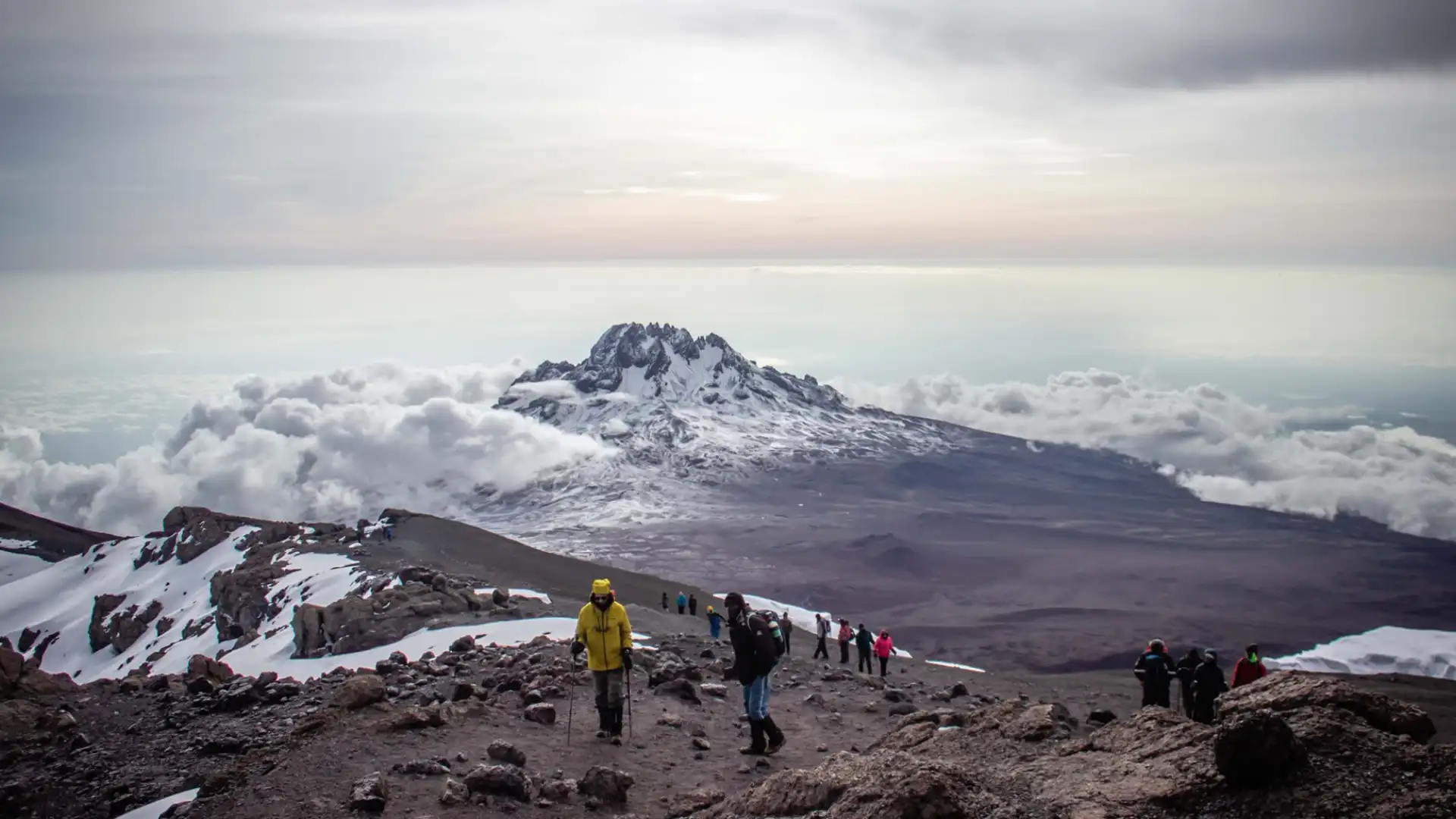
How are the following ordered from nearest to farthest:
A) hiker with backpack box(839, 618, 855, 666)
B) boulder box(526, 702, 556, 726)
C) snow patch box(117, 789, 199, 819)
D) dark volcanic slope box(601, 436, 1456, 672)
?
snow patch box(117, 789, 199, 819) < boulder box(526, 702, 556, 726) < hiker with backpack box(839, 618, 855, 666) < dark volcanic slope box(601, 436, 1456, 672)

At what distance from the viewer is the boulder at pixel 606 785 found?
9.52 meters

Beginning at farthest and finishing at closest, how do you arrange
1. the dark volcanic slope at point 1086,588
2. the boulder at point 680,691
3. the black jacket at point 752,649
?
the dark volcanic slope at point 1086,588 → the boulder at point 680,691 → the black jacket at point 752,649

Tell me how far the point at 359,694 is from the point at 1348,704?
1084cm

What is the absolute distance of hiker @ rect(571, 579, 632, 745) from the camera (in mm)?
11852

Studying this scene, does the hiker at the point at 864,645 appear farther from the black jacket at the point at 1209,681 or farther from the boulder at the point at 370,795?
the boulder at the point at 370,795

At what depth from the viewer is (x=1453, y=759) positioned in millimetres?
5891

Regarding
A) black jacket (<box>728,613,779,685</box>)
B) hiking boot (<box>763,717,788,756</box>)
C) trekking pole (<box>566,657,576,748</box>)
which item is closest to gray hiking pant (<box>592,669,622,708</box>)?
trekking pole (<box>566,657,576,748</box>)

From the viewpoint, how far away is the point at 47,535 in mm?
129375

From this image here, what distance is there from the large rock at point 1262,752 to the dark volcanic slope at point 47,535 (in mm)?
126790

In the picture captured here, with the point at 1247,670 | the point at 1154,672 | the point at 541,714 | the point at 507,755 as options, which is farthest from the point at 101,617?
the point at 1247,670

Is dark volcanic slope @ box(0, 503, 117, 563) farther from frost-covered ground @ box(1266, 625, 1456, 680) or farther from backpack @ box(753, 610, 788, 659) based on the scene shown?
frost-covered ground @ box(1266, 625, 1456, 680)

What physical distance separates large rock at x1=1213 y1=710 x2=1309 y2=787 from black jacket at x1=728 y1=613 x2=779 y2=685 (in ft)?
18.9

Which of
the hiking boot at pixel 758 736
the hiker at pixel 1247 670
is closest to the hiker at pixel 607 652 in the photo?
the hiking boot at pixel 758 736

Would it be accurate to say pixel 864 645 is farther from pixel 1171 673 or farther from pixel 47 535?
pixel 47 535
